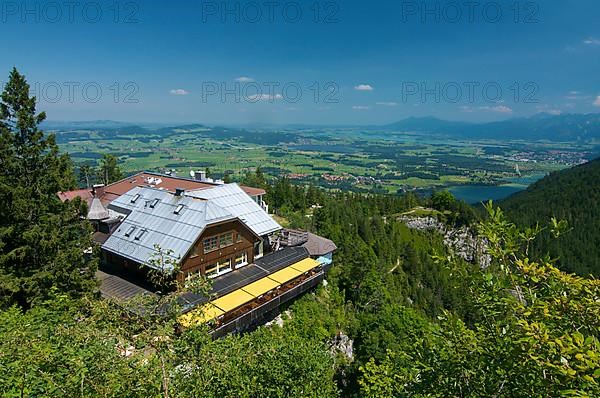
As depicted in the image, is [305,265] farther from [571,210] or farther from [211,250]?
[571,210]

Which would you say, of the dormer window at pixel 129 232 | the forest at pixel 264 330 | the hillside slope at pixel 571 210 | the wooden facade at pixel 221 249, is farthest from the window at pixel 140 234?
the hillside slope at pixel 571 210

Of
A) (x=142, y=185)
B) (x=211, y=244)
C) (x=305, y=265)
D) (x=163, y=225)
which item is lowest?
(x=305, y=265)

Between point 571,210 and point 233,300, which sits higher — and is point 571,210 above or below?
below

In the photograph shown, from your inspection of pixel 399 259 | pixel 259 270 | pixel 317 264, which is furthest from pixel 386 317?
pixel 399 259

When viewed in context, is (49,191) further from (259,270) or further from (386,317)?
(386,317)

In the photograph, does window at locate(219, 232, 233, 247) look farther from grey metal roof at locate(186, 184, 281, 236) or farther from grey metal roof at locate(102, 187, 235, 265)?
grey metal roof at locate(186, 184, 281, 236)

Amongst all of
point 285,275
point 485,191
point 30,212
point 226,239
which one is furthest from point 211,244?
point 485,191
